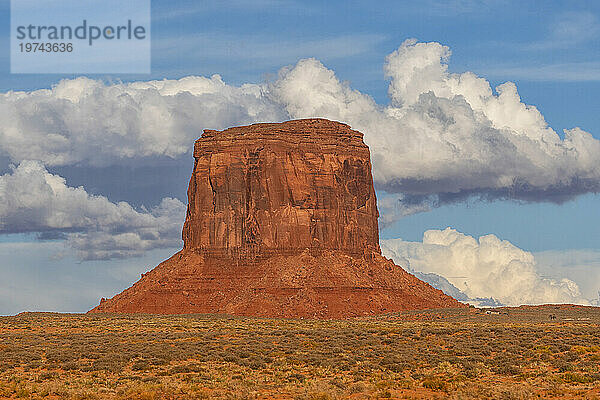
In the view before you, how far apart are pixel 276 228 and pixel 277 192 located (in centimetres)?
490

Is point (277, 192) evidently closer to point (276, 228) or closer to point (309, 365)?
point (276, 228)

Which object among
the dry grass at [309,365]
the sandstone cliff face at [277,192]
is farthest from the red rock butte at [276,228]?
the dry grass at [309,365]

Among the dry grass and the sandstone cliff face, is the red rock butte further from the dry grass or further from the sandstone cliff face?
the dry grass

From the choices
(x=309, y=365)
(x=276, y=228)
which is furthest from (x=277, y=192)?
(x=309, y=365)

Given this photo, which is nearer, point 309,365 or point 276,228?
point 309,365

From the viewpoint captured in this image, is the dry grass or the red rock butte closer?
the dry grass

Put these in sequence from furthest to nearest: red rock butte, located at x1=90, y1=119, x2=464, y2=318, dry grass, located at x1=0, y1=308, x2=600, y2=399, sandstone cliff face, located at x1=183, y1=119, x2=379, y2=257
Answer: sandstone cliff face, located at x1=183, y1=119, x2=379, y2=257, red rock butte, located at x1=90, y1=119, x2=464, y2=318, dry grass, located at x1=0, y1=308, x2=600, y2=399

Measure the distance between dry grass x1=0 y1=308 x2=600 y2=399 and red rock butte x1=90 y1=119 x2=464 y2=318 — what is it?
45.6 meters

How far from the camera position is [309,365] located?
44094 mm

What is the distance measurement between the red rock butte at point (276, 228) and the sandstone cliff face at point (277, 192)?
13 cm

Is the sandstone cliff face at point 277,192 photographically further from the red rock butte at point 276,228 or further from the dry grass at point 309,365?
the dry grass at point 309,365

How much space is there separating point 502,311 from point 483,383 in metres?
76.9

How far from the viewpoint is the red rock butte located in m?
110

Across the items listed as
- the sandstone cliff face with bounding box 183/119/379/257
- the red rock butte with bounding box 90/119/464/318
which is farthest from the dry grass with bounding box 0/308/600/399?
the sandstone cliff face with bounding box 183/119/379/257
